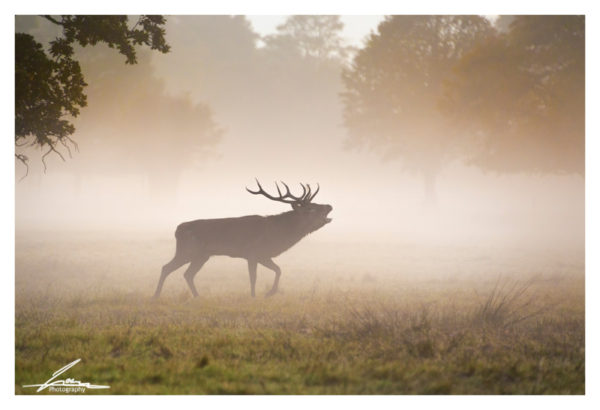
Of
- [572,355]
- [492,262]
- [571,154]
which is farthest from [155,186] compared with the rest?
[572,355]

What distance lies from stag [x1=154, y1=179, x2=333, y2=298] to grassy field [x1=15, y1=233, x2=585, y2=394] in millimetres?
634

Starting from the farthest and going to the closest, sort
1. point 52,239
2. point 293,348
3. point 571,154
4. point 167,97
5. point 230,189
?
point 230,189, point 167,97, point 52,239, point 571,154, point 293,348

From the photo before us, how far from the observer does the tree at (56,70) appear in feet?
26.7

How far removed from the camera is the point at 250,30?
3011 centimetres

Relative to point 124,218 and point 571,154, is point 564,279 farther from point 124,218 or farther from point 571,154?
point 124,218

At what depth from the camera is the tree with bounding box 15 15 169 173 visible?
320 inches

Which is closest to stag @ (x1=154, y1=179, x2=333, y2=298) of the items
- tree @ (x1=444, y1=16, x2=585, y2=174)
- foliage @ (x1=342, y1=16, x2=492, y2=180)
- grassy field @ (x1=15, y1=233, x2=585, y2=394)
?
grassy field @ (x1=15, y1=233, x2=585, y2=394)

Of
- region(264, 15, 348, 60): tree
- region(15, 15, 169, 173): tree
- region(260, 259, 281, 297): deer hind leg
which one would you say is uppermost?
region(264, 15, 348, 60): tree

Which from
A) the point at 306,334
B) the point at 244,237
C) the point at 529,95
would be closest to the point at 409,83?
the point at 529,95

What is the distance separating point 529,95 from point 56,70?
12.8 metres

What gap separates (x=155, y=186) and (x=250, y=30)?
1030 centimetres
